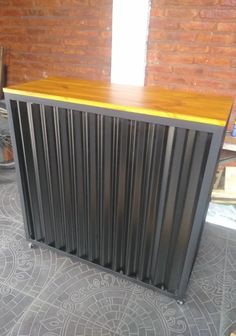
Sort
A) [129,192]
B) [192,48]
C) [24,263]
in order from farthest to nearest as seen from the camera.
→ [192,48] < [24,263] < [129,192]

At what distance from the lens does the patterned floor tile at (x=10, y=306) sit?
49.4 inches

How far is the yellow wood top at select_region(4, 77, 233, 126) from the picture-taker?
963mm

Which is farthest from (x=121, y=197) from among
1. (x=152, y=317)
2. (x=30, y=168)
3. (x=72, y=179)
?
(x=152, y=317)

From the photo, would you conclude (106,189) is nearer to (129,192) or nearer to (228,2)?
(129,192)

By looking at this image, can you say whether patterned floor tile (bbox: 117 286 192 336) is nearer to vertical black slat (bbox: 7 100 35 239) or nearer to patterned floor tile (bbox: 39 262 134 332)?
patterned floor tile (bbox: 39 262 134 332)

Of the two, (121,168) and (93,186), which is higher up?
(121,168)

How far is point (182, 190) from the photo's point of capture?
43.2 inches

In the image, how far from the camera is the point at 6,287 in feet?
4.69

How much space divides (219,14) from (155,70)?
63cm

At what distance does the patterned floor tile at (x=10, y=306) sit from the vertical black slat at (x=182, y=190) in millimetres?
775

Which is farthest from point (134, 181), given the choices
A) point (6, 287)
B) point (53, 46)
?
point (53, 46)

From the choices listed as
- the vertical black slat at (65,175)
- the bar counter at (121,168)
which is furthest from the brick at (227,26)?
the vertical black slat at (65,175)

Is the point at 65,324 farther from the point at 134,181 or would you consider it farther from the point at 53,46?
the point at 53,46

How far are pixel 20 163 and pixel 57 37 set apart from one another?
5.57 ft
